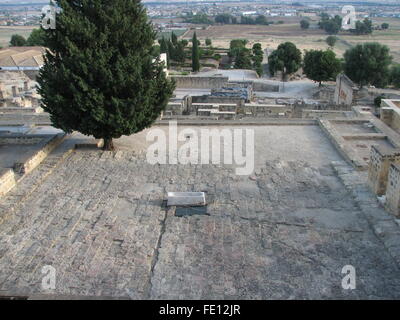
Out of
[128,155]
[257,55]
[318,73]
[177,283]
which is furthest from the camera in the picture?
[257,55]

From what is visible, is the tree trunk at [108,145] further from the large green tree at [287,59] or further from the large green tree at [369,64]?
the large green tree at [287,59]

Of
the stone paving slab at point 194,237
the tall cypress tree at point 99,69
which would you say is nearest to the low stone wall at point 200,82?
the tall cypress tree at point 99,69

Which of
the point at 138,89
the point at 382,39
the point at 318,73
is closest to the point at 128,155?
the point at 138,89

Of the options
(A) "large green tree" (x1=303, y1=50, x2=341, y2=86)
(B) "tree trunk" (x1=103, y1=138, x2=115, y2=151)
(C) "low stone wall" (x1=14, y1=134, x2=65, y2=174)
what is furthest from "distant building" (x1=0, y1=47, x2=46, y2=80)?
(B) "tree trunk" (x1=103, y1=138, x2=115, y2=151)

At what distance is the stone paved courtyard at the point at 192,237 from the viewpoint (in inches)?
245

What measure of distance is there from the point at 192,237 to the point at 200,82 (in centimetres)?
2260

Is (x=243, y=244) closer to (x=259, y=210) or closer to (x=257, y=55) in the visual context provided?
(x=259, y=210)

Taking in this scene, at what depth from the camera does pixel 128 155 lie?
11492 mm

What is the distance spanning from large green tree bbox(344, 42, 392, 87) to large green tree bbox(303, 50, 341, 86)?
2.86ft

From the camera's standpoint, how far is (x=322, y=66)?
30.8m

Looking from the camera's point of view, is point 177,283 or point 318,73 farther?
point 318,73

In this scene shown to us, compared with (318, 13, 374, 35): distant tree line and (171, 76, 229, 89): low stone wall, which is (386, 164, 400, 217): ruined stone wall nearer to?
(171, 76, 229, 89): low stone wall

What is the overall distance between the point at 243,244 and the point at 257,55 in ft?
119
